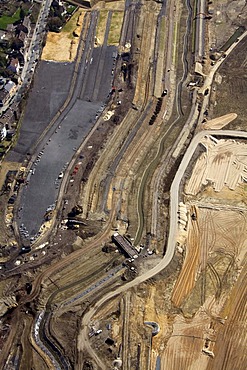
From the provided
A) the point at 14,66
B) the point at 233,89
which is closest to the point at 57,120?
the point at 14,66

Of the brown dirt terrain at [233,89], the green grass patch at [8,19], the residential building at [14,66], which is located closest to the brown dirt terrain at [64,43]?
the residential building at [14,66]

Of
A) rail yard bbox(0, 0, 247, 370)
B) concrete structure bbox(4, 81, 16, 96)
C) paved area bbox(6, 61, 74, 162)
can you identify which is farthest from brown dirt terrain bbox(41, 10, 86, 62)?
concrete structure bbox(4, 81, 16, 96)

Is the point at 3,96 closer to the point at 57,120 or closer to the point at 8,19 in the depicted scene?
the point at 57,120

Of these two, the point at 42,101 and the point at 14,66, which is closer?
the point at 42,101

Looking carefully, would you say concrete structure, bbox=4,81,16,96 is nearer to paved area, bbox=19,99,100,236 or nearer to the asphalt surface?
the asphalt surface

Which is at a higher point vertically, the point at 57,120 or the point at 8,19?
the point at 8,19

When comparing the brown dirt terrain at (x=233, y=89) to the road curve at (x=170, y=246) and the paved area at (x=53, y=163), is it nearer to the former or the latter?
the road curve at (x=170, y=246)

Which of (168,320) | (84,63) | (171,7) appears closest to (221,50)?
(171,7)
